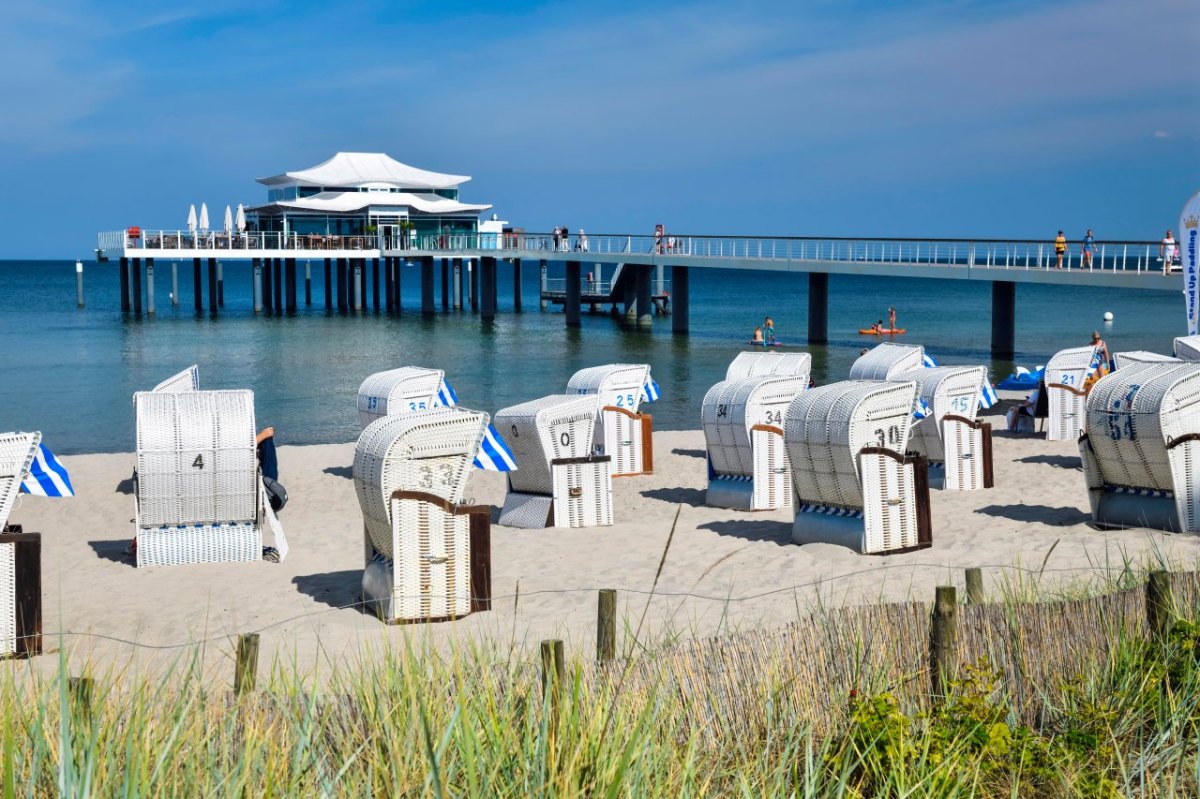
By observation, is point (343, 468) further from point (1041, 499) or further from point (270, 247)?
point (270, 247)

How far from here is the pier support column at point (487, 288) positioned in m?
54.7

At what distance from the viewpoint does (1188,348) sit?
15.8 meters

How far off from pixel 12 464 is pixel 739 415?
6.05m

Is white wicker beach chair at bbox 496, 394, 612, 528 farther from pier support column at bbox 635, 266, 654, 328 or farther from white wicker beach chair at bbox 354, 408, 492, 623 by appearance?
pier support column at bbox 635, 266, 654, 328

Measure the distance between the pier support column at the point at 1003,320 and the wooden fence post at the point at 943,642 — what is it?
108 feet

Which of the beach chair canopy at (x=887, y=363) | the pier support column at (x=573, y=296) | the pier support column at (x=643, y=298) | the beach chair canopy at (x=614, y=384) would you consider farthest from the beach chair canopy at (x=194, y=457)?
the pier support column at (x=643, y=298)

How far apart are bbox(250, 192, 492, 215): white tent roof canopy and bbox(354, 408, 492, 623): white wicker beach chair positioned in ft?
158

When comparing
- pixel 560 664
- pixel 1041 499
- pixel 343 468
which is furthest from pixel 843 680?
pixel 343 468

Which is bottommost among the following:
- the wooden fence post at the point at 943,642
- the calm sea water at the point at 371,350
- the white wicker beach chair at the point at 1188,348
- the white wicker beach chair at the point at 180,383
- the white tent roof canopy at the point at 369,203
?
the calm sea water at the point at 371,350

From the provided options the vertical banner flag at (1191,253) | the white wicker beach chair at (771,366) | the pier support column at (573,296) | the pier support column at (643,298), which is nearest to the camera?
the white wicker beach chair at (771,366)

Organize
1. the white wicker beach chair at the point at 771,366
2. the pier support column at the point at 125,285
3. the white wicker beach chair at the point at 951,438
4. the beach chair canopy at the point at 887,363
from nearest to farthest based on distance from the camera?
the white wicker beach chair at the point at 951,438 → the white wicker beach chair at the point at 771,366 → the beach chair canopy at the point at 887,363 → the pier support column at the point at 125,285

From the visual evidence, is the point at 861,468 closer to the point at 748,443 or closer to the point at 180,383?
the point at 748,443

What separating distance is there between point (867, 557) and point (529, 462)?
342cm

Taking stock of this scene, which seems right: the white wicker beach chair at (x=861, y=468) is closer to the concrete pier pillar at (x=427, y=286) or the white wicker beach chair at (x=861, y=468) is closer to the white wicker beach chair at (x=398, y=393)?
the white wicker beach chair at (x=398, y=393)
